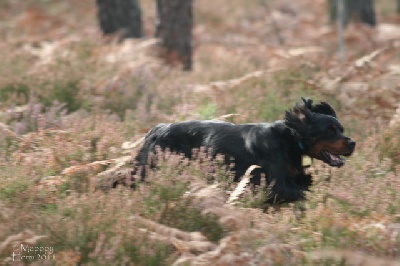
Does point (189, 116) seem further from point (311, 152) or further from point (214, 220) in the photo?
point (214, 220)

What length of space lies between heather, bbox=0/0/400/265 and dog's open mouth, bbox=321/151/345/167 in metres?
0.13

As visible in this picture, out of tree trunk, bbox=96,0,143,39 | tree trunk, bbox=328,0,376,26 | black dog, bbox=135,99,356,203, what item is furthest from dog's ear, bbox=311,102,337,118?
tree trunk, bbox=328,0,376,26

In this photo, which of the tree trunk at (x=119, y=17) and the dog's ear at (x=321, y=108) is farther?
the tree trunk at (x=119, y=17)

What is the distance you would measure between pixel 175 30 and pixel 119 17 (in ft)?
4.54

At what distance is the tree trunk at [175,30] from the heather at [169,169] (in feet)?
1.22

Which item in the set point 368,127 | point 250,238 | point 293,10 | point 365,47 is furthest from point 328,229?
point 293,10

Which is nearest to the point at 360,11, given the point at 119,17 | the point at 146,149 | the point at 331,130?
the point at 119,17

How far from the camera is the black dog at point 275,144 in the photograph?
616 cm

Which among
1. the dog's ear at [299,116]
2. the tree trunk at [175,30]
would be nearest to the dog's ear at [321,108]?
the dog's ear at [299,116]

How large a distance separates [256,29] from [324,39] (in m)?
3.13

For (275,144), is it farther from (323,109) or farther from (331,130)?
(323,109)

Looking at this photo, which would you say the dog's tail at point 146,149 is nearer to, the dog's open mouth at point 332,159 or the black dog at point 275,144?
the black dog at point 275,144

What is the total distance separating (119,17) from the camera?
13.5m

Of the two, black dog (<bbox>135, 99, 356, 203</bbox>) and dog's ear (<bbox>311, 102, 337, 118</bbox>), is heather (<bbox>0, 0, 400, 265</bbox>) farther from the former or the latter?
dog's ear (<bbox>311, 102, 337, 118</bbox>)
